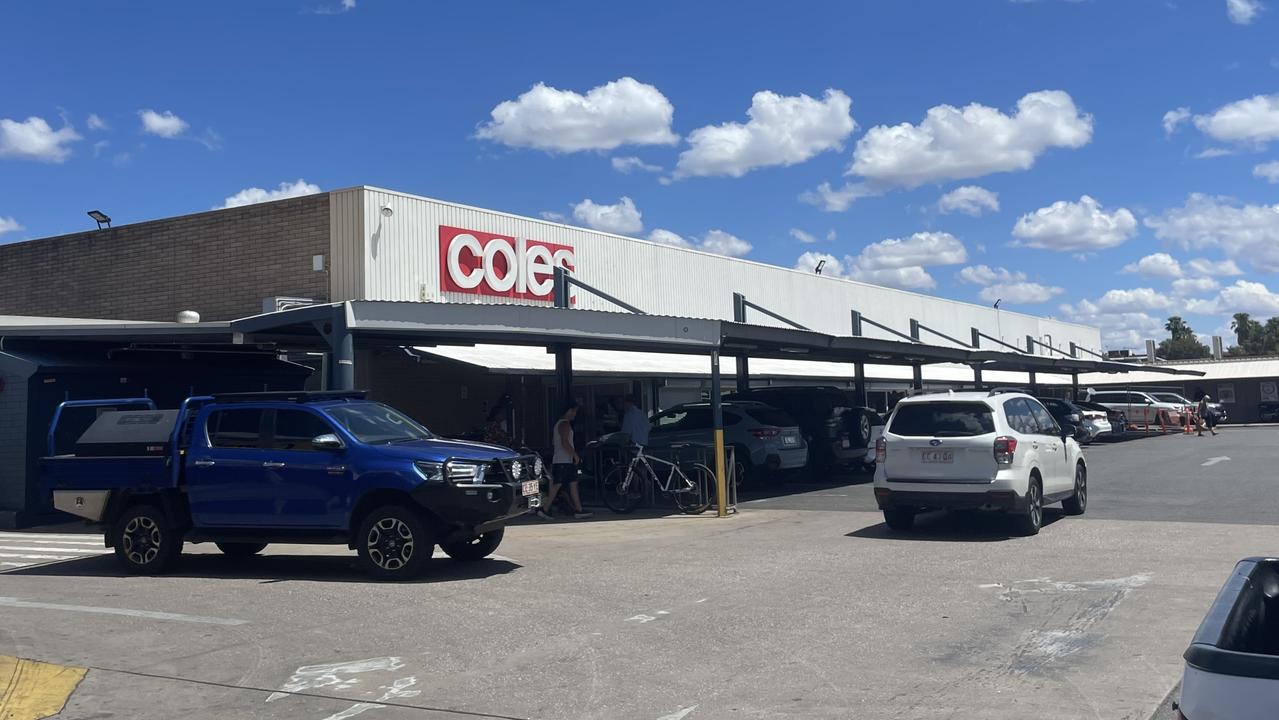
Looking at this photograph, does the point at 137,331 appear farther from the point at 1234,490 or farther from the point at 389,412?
the point at 1234,490

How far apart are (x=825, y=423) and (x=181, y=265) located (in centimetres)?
1423

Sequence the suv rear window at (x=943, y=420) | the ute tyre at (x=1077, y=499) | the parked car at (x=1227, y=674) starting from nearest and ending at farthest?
the parked car at (x=1227, y=674)
the suv rear window at (x=943, y=420)
the ute tyre at (x=1077, y=499)

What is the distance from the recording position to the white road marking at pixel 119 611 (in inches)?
333

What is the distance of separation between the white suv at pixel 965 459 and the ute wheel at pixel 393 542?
5750mm

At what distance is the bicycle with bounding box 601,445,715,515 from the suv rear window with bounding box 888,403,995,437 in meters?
3.95

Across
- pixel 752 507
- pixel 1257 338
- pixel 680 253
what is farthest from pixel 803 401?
pixel 1257 338

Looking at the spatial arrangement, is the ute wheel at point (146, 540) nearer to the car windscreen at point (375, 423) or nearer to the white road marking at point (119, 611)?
the white road marking at point (119, 611)

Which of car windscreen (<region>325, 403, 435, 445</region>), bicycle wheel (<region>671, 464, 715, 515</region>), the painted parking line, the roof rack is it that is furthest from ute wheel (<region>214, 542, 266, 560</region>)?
bicycle wheel (<region>671, 464, 715, 515</region>)

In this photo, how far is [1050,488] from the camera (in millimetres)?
13086

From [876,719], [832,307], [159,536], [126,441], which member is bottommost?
[876,719]

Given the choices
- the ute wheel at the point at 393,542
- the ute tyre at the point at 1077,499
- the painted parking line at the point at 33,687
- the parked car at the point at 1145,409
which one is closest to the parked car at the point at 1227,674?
the painted parking line at the point at 33,687

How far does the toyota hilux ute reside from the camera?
10.1 m

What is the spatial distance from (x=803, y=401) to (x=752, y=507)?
14.7 feet

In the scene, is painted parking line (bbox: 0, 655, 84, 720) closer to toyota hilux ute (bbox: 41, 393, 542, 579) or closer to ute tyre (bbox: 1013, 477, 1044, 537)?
toyota hilux ute (bbox: 41, 393, 542, 579)
